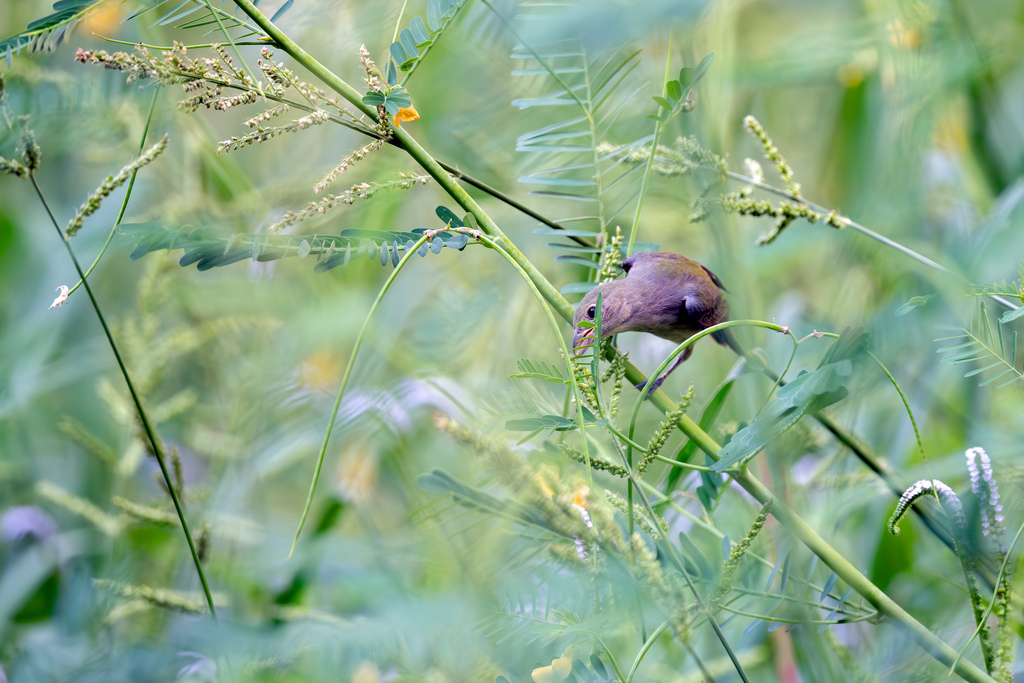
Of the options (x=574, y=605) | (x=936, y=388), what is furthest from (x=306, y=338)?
(x=936, y=388)

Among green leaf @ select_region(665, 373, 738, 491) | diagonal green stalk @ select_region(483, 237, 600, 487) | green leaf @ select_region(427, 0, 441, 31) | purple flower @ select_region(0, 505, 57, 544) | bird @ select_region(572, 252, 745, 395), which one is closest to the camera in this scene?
diagonal green stalk @ select_region(483, 237, 600, 487)

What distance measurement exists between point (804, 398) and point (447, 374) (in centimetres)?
79

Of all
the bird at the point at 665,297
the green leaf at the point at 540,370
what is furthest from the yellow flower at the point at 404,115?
the bird at the point at 665,297

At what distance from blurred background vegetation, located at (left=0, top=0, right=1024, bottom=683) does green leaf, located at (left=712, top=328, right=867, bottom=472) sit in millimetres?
38

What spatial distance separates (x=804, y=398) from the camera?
18.2 inches

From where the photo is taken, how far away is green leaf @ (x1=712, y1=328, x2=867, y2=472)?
45 cm

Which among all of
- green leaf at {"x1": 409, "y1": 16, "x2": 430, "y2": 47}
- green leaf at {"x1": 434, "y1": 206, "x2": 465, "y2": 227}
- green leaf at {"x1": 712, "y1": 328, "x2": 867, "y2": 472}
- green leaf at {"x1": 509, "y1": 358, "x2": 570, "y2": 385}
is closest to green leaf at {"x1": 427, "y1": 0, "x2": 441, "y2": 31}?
green leaf at {"x1": 409, "y1": 16, "x2": 430, "y2": 47}

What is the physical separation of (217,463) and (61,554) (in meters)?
0.30

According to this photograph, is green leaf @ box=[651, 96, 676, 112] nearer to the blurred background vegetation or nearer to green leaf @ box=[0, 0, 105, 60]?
the blurred background vegetation

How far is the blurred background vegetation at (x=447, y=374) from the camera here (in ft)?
2.19

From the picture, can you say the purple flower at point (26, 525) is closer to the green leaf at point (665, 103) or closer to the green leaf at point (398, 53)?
the green leaf at point (398, 53)

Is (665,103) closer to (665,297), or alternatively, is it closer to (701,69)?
(701,69)

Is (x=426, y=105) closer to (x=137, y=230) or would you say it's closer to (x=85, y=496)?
(x=85, y=496)

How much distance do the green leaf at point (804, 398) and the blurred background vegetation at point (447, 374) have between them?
4 cm
